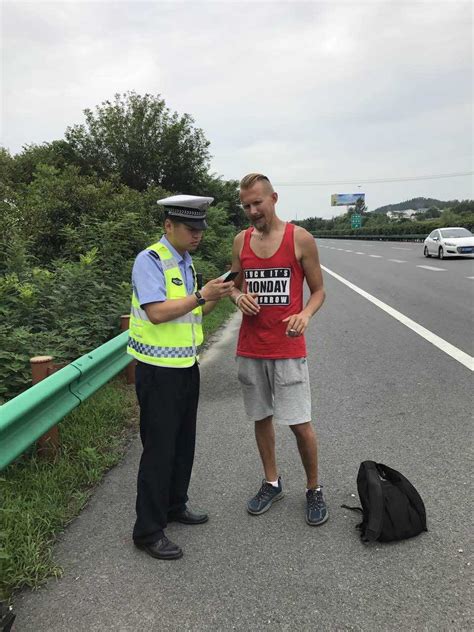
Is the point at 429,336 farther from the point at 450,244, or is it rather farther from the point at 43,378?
the point at 450,244

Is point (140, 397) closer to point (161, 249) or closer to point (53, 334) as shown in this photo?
point (161, 249)

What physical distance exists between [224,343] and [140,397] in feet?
17.1

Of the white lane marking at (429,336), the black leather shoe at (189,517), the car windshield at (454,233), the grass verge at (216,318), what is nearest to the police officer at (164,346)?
the black leather shoe at (189,517)

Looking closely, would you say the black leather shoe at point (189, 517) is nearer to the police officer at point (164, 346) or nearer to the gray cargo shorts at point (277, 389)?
the police officer at point (164, 346)

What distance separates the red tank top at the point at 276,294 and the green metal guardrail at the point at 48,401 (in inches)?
48.0

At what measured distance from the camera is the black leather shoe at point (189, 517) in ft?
9.50

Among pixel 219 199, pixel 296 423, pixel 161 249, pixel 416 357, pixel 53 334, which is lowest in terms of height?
pixel 416 357

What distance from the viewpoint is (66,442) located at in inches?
146

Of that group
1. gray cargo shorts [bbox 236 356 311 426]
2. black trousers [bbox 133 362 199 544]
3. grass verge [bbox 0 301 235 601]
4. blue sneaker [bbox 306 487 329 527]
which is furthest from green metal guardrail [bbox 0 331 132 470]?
blue sneaker [bbox 306 487 329 527]

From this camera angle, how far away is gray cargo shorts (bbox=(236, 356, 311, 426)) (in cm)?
295

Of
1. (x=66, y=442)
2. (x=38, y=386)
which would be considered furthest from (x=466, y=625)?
(x=66, y=442)

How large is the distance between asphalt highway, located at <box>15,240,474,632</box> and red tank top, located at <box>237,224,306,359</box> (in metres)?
1.00

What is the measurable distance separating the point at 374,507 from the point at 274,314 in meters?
1.20

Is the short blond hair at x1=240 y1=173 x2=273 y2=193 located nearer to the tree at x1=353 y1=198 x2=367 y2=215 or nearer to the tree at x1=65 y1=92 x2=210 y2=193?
the tree at x1=65 y1=92 x2=210 y2=193
